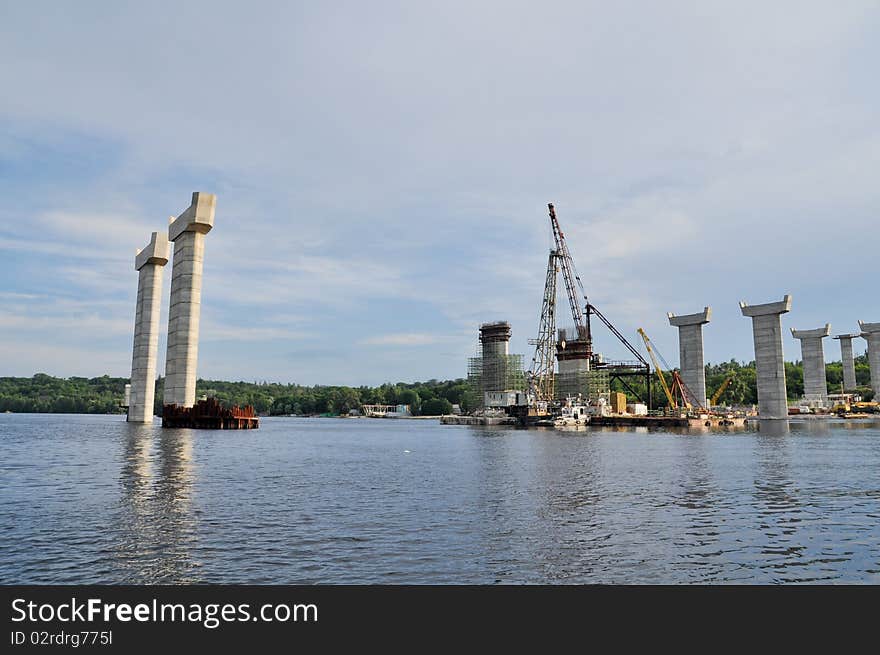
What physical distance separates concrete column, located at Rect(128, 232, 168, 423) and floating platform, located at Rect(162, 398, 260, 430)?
58.6 feet

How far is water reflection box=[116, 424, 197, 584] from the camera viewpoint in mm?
18016

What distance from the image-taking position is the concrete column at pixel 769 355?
157500 millimetres

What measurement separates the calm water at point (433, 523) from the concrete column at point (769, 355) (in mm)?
118918

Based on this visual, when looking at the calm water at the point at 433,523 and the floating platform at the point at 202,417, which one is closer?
the calm water at the point at 433,523

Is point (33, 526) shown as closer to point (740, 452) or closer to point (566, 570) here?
point (566, 570)

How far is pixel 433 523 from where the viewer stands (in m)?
25.5

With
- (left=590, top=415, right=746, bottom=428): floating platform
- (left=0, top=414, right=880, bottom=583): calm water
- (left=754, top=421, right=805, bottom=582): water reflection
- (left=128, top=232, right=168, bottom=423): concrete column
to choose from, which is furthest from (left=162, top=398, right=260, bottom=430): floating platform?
(left=590, top=415, right=746, bottom=428): floating platform

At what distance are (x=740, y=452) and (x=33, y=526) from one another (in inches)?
2429

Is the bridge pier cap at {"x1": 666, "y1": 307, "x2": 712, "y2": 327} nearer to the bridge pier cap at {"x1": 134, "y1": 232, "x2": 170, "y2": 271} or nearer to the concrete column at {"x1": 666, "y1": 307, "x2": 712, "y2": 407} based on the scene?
the concrete column at {"x1": 666, "y1": 307, "x2": 712, "y2": 407}

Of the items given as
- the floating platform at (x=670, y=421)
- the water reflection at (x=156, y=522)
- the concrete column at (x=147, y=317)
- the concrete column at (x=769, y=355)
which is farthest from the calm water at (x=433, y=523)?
the concrete column at (x=769, y=355)

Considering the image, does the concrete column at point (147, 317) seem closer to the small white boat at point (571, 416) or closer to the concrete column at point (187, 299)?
the concrete column at point (187, 299)

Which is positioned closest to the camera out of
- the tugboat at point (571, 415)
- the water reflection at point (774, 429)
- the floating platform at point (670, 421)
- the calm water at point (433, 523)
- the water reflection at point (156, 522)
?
the water reflection at point (156, 522)
